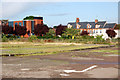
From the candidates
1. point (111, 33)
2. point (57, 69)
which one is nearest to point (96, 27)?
point (111, 33)

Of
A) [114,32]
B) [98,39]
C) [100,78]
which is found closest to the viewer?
[100,78]

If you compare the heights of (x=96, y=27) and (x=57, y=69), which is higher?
(x=96, y=27)

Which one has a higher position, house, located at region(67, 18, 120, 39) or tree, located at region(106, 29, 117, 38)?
house, located at region(67, 18, 120, 39)

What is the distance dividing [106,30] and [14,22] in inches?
1787

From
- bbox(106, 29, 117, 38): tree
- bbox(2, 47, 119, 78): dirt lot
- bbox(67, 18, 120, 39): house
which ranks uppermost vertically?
bbox(67, 18, 120, 39): house

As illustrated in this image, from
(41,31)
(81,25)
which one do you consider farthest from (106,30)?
(41,31)

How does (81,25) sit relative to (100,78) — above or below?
above

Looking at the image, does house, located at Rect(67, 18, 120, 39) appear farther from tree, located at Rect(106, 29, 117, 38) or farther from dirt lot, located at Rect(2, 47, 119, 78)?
dirt lot, located at Rect(2, 47, 119, 78)

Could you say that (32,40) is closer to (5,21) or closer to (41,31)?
(41,31)

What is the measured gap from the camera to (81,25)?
8975cm

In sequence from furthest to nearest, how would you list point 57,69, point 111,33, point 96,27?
point 96,27
point 111,33
point 57,69

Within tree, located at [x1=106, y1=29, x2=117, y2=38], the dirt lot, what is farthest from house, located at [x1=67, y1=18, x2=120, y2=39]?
the dirt lot

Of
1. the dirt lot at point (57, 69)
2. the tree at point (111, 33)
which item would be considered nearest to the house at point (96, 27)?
the tree at point (111, 33)

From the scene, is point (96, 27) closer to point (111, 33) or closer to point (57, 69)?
point (111, 33)
